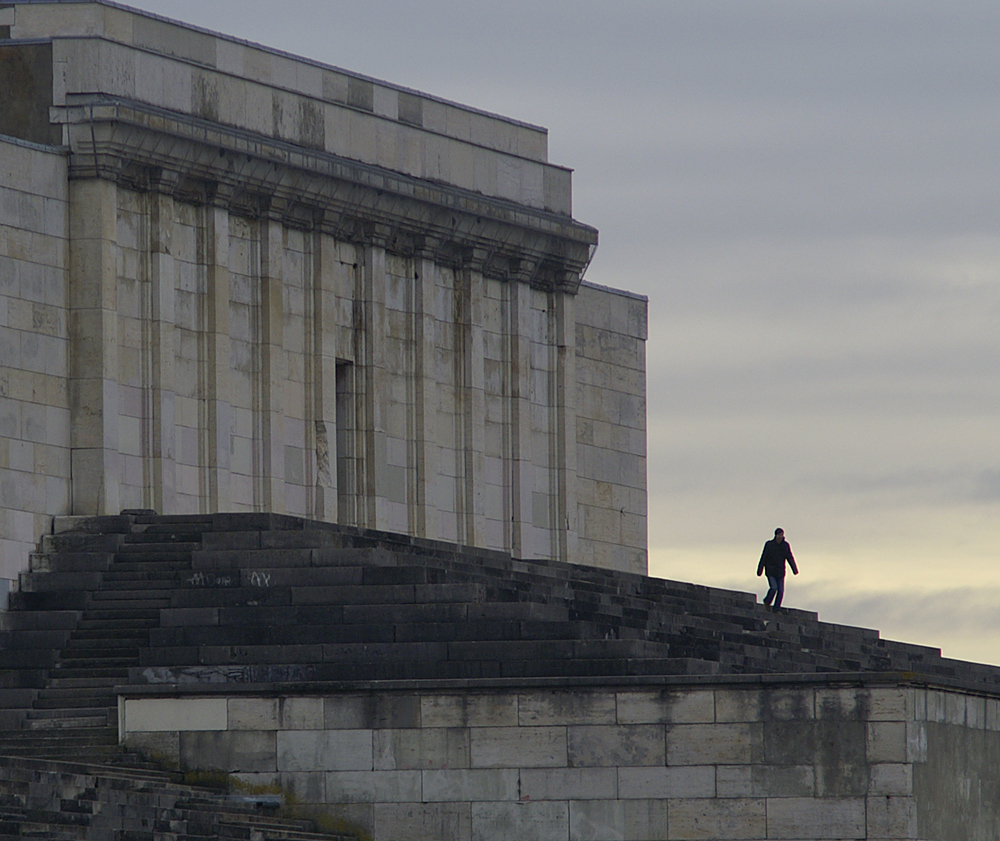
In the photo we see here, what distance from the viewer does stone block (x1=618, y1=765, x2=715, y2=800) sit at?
38188 millimetres

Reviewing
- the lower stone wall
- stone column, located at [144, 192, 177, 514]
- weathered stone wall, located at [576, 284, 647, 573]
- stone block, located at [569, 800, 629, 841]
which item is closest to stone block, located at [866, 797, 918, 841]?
the lower stone wall

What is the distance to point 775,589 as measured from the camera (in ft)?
170

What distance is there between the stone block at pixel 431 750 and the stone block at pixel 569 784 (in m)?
0.81

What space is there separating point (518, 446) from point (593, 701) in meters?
21.3

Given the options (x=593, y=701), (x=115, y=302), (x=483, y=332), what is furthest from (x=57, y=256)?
(x=593, y=701)

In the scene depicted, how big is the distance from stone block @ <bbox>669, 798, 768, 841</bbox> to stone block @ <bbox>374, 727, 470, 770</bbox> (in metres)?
2.61

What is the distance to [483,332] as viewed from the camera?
58938 millimetres

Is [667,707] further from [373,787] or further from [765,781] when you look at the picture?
[373,787]

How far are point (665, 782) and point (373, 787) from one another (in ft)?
11.6

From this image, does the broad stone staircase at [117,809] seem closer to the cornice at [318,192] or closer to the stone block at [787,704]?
the stone block at [787,704]

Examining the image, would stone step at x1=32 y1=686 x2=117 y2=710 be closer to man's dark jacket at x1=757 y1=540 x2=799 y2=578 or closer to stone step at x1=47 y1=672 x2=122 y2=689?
stone step at x1=47 y1=672 x2=122 y2=689

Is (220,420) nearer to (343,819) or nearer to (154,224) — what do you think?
(154,224)

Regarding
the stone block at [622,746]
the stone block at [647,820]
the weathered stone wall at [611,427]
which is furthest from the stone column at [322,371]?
the stone block at [647,820]

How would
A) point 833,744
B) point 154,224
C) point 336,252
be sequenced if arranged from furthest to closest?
1. point 336,252
2. point 154,224
3. point 833,744
